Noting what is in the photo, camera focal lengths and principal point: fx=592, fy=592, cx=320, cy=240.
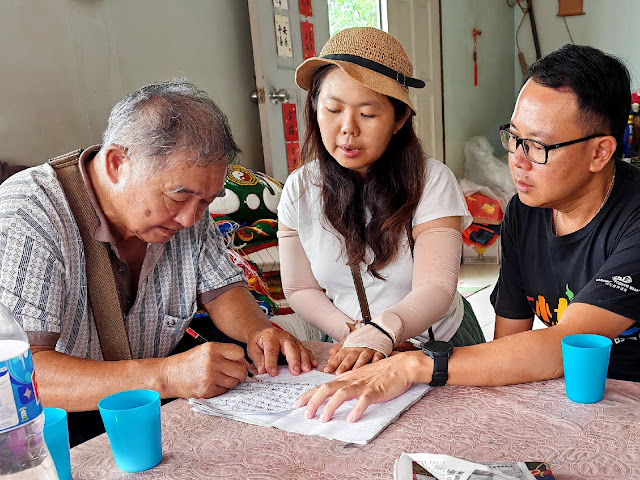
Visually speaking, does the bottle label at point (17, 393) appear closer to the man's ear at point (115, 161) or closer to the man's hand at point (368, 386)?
the man's hand at point (368, 386)

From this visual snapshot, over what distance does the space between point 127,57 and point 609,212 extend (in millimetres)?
2583

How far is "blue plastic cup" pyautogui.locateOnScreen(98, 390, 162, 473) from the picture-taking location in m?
0.87

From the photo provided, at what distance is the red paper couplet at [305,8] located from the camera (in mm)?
4113

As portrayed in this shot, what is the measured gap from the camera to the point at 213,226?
1771 millimetres

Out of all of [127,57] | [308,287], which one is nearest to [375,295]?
[308,287]

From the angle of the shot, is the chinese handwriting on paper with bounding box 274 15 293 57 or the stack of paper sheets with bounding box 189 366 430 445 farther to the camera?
the chinese handwriting on paper with bounding box 274 15 293 57

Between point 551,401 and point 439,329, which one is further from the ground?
point 551,401

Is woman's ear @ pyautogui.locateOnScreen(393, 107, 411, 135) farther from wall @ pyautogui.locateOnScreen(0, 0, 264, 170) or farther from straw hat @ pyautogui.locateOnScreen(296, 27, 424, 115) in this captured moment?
wall @ pyautogui.locateOnScreen(0, 0, 264, 170)

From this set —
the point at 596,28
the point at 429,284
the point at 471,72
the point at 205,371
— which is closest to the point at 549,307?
the point at 429,284

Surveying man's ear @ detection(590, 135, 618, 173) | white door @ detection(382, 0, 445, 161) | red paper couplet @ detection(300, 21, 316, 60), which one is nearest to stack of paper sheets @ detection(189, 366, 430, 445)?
man's ear @ detection(590, 135, 618, 173)

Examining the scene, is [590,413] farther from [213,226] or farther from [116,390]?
[213,226]

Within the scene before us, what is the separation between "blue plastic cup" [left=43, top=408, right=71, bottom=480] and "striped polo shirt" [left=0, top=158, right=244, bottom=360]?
1.30 feet

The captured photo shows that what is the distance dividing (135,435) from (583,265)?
107 centimetres

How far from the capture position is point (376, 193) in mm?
1770
